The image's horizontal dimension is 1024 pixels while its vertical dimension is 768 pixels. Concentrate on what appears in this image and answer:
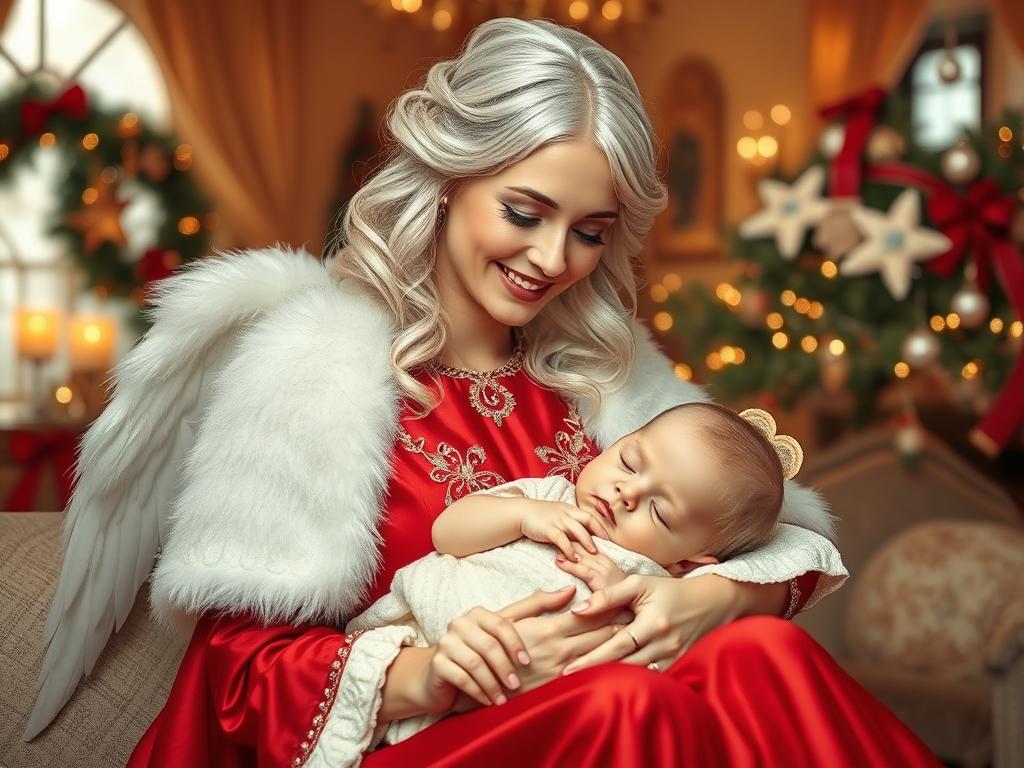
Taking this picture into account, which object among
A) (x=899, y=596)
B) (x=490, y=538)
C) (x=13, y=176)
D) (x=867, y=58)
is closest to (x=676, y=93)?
(x=867, y=58)

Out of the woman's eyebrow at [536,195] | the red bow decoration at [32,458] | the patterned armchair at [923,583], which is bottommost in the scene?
the patterned armchair at [923,583]

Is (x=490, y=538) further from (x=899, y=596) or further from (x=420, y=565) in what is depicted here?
(x=899, y=596)

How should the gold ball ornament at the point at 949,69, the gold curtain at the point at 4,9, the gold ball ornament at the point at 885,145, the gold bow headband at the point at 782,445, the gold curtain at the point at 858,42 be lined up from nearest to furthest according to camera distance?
1. the gold bow headband at the point at 782,445
2. the gold ball ornament at the point at 949,69
3. the gold ball ornament at the point at 885,145
4. the gold curtain at the point at 4,9
5. the gold curtain at the point at 858,42

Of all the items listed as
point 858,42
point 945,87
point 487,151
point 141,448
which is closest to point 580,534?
point 487,151

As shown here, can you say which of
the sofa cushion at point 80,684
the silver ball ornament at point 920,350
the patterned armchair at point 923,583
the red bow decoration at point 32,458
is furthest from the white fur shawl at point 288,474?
the silver ball ornament at point 920,350

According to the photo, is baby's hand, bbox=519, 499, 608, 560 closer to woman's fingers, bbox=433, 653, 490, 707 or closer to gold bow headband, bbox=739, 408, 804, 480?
woman's fingers, bbox=433, 653, 490, 707

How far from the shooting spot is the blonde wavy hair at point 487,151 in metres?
2.02

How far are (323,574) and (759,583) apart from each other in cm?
70

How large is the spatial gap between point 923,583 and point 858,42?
4.46 metres

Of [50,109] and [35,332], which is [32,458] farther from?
[50,109]

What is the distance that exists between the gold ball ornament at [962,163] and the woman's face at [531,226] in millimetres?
2505

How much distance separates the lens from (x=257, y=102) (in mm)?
8008

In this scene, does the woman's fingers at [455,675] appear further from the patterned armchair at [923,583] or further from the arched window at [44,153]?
the arched window at [44,153]

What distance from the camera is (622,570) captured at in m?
1.87
